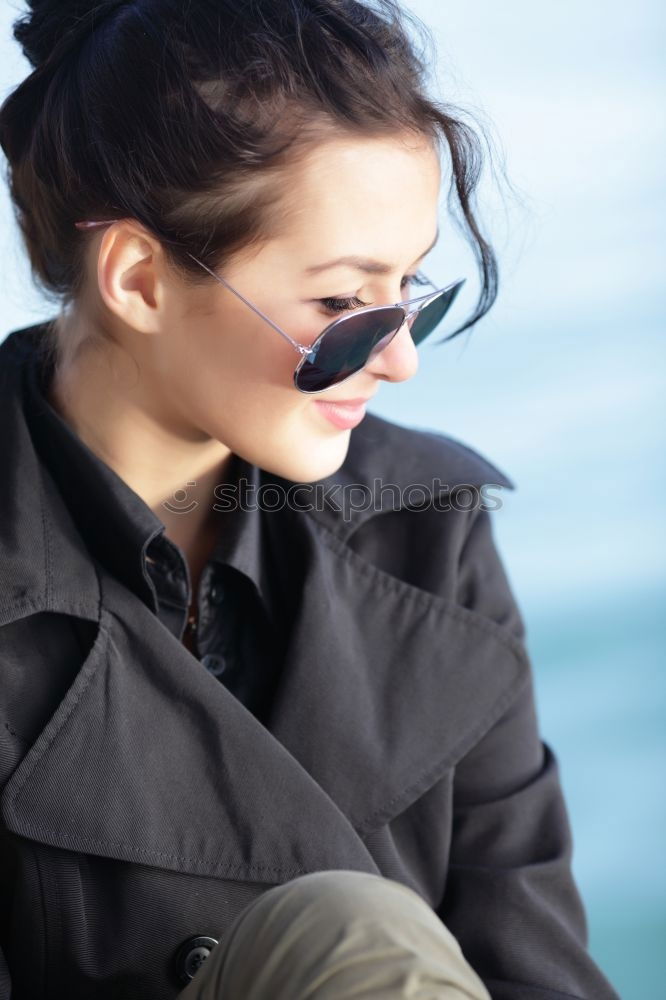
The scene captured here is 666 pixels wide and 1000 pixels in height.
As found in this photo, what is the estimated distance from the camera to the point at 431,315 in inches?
55.4

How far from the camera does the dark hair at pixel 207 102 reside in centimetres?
122

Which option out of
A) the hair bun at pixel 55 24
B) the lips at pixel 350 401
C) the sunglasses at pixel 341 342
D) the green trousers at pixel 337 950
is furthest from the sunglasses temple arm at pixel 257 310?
the green trousers at pixel 337 950

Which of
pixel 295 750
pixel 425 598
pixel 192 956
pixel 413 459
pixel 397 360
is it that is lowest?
pixel 192 956

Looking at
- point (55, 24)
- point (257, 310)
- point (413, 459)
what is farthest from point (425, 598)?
point (55, 24)

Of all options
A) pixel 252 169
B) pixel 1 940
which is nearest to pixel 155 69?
pixel 252 169

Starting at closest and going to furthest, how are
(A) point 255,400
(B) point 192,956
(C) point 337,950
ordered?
1. (C) point 337,950
2. (B) point 192,956
3. (A) point 255,400

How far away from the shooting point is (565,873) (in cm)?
145

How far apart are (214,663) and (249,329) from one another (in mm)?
377

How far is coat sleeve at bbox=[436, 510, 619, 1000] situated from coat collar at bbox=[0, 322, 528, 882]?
3.1 inches

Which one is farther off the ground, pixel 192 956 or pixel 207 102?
pixel 207 102

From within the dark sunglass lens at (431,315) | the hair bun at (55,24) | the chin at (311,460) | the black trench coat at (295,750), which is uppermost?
the hair bun at (55,24)

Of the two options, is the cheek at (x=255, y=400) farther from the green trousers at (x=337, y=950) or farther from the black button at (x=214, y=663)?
the green trousers at (x=337, y=950)

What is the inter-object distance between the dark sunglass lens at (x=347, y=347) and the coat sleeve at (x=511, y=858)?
349mm

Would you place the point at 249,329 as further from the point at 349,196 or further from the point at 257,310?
the point at 349,196
